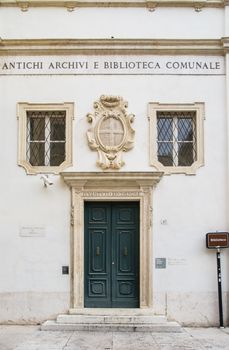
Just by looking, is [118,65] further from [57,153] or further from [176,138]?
[57,153]

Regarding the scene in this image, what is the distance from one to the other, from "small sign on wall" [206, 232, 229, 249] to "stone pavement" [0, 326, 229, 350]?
1718 mm

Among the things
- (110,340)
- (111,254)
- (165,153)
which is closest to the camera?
(110,340)

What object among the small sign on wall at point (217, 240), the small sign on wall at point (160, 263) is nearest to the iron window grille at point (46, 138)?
the small sign on wall at point (160, 263)

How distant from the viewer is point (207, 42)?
12.6 meters

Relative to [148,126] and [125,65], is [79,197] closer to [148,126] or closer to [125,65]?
[148,126]

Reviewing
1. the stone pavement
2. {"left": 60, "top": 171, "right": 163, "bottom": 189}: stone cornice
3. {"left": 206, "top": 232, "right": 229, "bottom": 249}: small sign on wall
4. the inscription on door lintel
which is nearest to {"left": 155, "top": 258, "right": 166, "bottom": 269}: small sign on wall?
{"left": 206, "top": 232, "right": 229, "bottom": 249}: small sign on wall

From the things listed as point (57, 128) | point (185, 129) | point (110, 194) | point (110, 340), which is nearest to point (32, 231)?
point (110, 194)

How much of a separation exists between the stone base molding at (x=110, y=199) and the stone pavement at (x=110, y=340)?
3.67 feet

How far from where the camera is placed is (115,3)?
499 inches

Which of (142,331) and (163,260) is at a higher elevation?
(163,260)

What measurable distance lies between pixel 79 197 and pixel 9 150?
185 centimetres

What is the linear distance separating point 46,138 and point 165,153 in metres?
2.67

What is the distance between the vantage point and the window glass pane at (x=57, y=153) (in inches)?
497

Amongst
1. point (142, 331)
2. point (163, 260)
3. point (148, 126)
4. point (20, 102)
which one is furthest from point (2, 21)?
point (142, 331)
